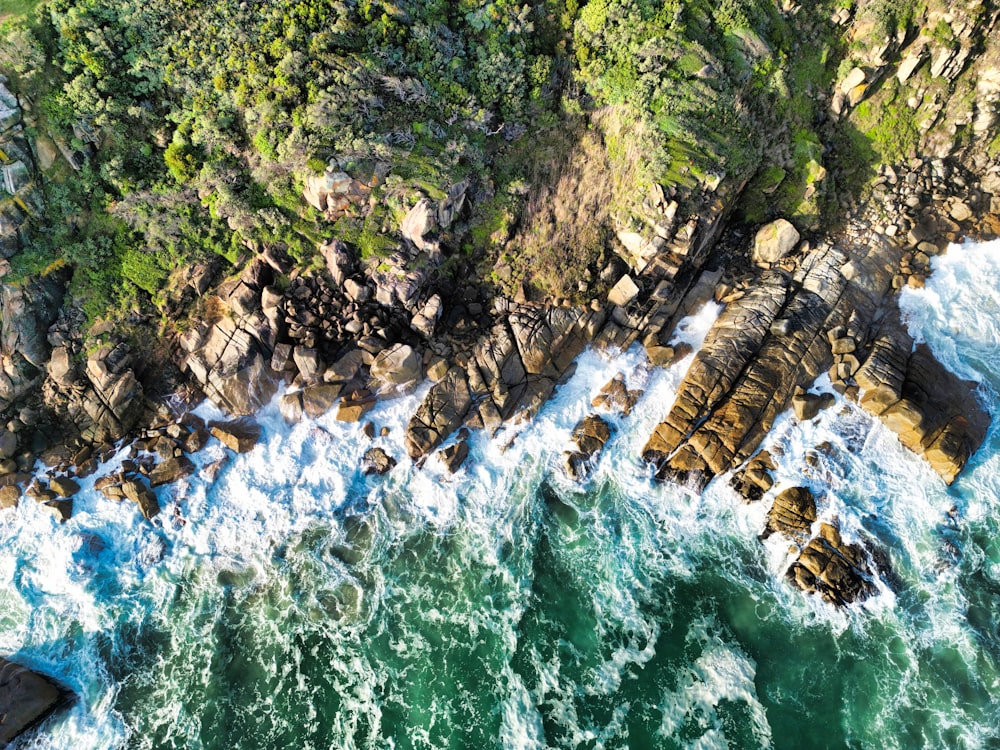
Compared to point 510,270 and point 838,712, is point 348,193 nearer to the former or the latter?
point 510,270

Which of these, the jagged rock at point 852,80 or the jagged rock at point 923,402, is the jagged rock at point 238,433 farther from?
the jagged rock at point 852,80

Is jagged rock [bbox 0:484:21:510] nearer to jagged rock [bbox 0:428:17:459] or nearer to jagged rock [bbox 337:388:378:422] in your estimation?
jagged rock [bbox 0:428:17:459]

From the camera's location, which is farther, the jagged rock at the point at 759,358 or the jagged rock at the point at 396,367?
the jagged rock at the point at 396,367

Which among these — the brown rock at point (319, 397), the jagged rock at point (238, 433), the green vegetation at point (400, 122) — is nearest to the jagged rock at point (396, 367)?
the brown rock at point (319, 397)

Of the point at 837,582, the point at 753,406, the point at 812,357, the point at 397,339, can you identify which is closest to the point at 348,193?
the point at 397,339

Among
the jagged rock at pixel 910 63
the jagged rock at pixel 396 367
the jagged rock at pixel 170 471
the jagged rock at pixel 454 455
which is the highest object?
the jagged rock at pixel 910 63

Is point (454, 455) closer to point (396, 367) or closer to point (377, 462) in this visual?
point (377, 462)
